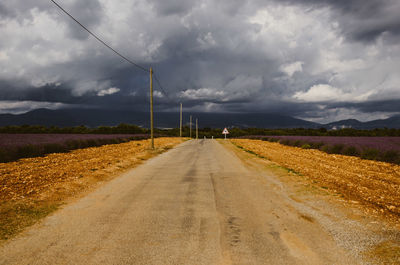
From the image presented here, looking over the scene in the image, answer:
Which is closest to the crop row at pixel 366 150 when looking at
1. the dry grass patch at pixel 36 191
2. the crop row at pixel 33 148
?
the dry grass patch at pixel 36 191

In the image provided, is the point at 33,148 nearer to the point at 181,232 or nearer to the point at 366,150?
the point at 181,232

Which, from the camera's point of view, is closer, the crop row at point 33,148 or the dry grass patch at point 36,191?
the dry grass patch at point 36,191

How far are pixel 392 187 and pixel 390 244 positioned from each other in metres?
6.03

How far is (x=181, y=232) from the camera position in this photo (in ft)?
14.3

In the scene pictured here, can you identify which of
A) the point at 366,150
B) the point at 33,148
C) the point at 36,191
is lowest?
the point at 36,191

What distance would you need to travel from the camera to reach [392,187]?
339 inches

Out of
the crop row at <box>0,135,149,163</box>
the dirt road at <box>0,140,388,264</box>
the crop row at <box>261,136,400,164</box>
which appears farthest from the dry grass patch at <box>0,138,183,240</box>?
the crop row at <box>261,136,400,164</box>

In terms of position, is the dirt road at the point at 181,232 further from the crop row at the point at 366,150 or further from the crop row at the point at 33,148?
the crop row at the point at 366,150

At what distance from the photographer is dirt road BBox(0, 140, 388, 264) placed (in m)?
3.50

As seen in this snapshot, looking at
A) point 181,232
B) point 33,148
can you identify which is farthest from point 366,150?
point 33,148

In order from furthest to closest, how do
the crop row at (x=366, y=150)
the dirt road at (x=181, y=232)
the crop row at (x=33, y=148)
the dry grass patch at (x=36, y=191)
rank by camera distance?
the crop row at (x=366, y=150)
the crop row at (x=33, y=148)
the dry grass patch at (x=36, y=191)
the dirt road at (x=181, y=232)

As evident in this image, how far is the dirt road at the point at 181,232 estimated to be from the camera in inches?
138

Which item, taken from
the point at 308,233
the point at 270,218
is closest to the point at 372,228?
the point at 308,233

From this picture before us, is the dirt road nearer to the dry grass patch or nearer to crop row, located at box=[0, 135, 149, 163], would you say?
the dry grass patch
